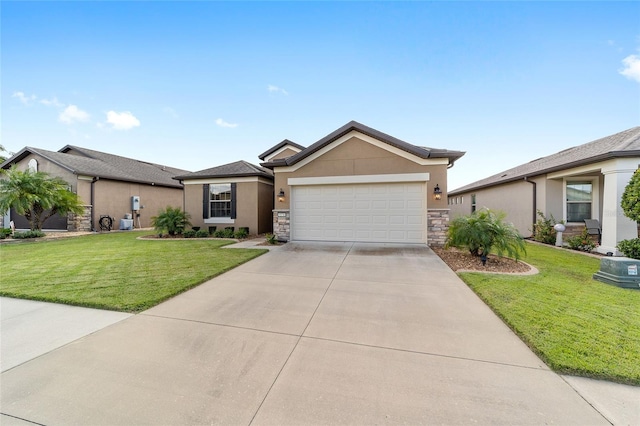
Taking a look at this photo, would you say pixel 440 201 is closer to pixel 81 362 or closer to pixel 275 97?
pixel 81 362

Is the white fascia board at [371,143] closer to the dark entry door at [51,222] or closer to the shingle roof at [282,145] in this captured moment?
the shingle roof at [282,145]

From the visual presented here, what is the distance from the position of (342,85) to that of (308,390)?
13.5 meters

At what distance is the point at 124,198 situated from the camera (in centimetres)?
1605

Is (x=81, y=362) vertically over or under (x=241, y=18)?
under

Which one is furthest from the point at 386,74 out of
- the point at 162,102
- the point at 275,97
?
the point at 162,102

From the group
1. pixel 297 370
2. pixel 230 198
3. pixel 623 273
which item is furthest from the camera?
pixel 230 198

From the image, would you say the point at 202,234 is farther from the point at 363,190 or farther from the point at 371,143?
the point at 371,143

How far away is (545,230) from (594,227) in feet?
4.51

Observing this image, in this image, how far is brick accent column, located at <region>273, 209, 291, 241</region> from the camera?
975 centimetres

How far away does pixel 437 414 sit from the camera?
6.02 feet

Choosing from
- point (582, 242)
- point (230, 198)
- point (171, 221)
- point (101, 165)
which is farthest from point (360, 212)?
point (101, 165)

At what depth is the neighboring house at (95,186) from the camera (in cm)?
1393

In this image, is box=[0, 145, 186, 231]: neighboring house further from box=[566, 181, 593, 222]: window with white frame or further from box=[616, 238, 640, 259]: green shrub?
box=[566, 181, 593, 222]: window with white frame

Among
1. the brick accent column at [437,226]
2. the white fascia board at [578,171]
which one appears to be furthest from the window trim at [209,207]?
the white fascia board at [578,171]
